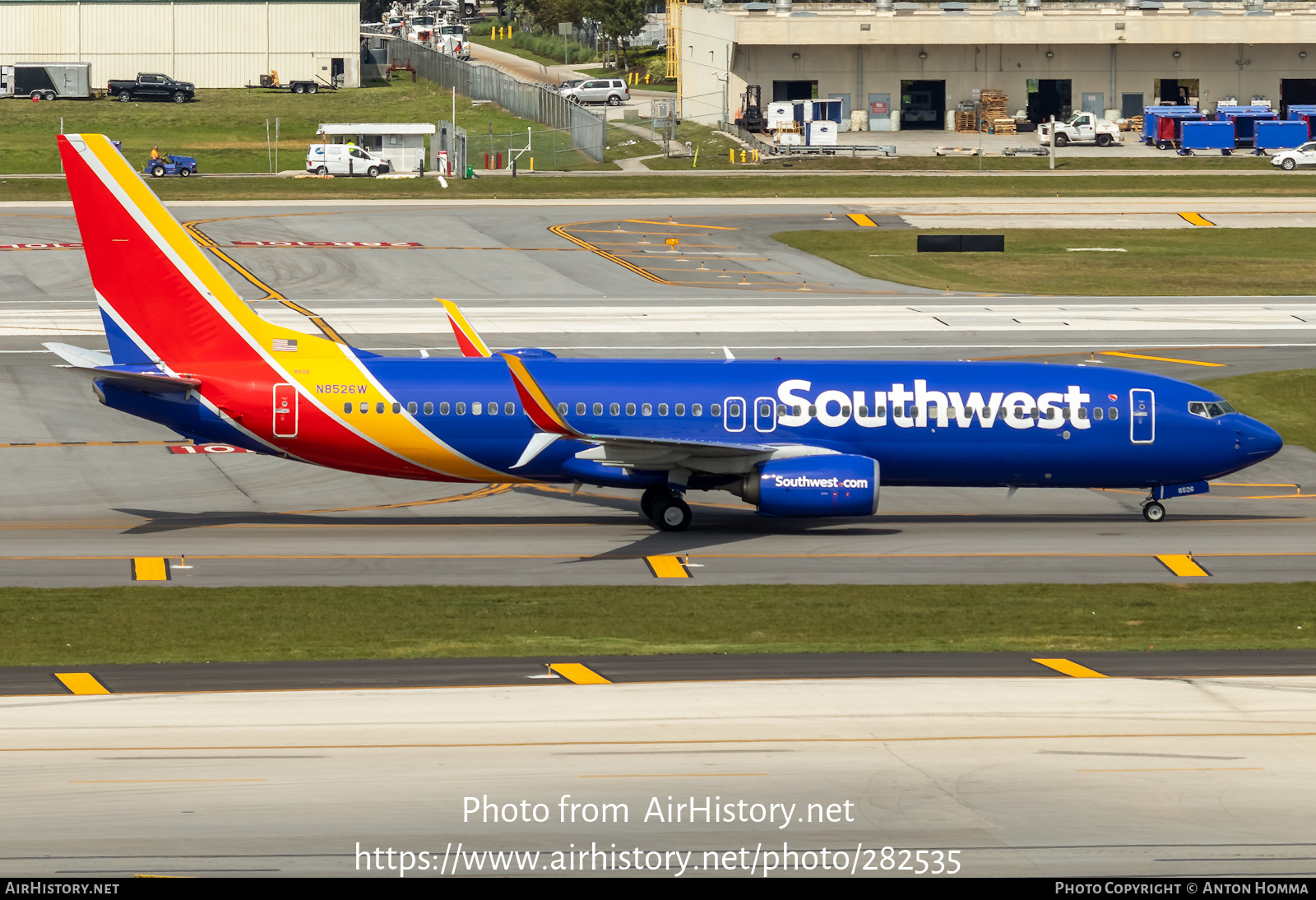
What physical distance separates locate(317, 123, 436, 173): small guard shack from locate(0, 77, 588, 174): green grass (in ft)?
32.6

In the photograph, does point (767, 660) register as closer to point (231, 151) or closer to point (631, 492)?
point (631, 492)

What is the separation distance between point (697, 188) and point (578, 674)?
3207 inches

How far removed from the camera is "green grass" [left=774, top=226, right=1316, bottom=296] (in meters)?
77.1

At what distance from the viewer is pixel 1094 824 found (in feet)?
68.9

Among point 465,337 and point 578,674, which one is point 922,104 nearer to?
point 465,337

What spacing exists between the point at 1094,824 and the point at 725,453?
1868 centimetres

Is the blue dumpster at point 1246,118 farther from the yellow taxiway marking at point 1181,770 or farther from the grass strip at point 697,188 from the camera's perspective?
the yellow taxiway marking at point 1181,770

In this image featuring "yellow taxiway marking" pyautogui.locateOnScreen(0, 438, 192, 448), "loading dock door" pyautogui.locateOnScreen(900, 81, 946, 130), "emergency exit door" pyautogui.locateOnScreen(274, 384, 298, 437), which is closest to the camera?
"emergency exit door" pyautogui.locateOnScreen(274, 384, 298, 437)

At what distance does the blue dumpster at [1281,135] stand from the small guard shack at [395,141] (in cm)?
6345

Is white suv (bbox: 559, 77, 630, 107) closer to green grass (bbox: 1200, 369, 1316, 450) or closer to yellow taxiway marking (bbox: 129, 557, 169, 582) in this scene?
green grass (bbox: 1200, 369, 1316, 450)

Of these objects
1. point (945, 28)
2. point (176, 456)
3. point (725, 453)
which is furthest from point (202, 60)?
point (725, 453)

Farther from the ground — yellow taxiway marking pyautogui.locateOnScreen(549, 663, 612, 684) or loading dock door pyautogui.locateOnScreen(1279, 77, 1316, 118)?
loading dock door pyautogui.locateOnScreen(1279, 77, 1316, 118)

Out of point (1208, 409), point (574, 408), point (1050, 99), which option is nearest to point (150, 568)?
point (574, 408)

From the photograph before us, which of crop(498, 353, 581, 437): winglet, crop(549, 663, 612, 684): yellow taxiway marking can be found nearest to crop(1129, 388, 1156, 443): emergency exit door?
crop(498, 353, 581, 437): winglet
